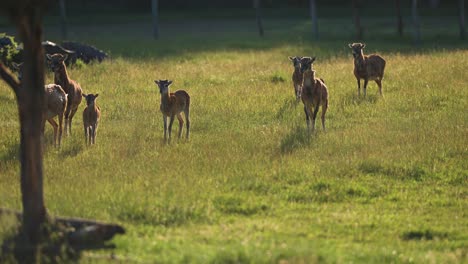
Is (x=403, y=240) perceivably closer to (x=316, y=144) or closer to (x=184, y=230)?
(x=184, y=230)

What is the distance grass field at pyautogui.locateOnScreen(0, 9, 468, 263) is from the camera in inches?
460

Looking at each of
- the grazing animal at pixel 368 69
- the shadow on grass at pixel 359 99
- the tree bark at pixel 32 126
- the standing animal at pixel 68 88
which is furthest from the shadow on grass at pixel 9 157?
the grazing animal at pixel 368 69

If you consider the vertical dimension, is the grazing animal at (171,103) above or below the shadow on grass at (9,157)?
above

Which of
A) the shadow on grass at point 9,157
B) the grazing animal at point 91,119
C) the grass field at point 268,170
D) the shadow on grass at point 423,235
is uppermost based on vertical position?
the grazing animal at point 91,119

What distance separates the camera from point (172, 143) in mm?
18219

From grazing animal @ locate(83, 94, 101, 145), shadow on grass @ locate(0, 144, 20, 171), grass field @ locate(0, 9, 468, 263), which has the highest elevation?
grazing animal @ locate(83, 94, 101, 145)

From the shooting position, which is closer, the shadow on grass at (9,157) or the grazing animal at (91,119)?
the shadow on grass at (9,157)

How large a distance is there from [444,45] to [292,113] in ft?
67.2

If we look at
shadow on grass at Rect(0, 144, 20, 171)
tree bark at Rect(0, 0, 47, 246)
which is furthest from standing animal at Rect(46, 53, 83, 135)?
tree bark at Rect(0, 0, 47, 246)

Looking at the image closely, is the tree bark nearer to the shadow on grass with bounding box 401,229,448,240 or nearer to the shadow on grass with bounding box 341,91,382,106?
the shadow on grass with bounding box 401,229,448,240

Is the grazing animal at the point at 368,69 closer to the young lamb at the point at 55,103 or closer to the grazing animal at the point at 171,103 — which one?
the grazing animal at the point at 171,103

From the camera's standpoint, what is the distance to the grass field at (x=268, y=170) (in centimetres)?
1170

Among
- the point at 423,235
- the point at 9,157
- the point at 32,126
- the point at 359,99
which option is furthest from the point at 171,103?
the point at 423,235

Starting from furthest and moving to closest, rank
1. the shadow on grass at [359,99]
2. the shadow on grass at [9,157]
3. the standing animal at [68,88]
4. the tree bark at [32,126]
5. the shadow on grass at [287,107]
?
the shadow on grass at [359,99]
the shadow on grass at [287,107]
the standing animal at [68,88]
the shadow on grass at [9,157]
the tree bark at [32,126]
